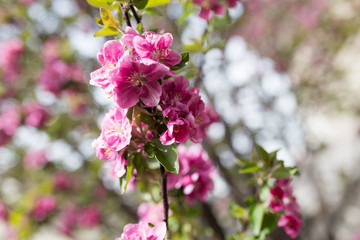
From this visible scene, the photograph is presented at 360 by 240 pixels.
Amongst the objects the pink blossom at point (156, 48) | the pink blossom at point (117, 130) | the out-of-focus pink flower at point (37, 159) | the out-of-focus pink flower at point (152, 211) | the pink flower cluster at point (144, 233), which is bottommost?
the out-of-focus pink flower at point (37, 159)

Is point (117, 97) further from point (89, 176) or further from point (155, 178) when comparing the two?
point (89, 176)

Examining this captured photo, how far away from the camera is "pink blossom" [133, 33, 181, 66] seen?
34.6 inches

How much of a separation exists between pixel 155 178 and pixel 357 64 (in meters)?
9.21

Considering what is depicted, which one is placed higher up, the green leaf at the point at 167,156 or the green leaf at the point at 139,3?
the green leaf at the point at 139,3

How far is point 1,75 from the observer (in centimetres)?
358

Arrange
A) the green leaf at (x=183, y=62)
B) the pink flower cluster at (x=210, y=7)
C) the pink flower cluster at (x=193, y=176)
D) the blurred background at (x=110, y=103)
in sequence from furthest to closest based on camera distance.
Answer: the blurred background at (x=110, y=103) < the pink flower cluster at (x=210, y=7) < the pink flower cluster at (x=193, y=176) < the green leaf at (x=183, y=62)

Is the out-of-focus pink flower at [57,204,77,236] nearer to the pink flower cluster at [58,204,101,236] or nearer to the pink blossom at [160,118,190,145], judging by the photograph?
the pink flower cluster at [58,204,101,236]

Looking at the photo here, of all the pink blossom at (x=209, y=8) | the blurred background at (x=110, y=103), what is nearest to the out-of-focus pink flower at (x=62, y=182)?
the blurred background at (x=110, y=103)

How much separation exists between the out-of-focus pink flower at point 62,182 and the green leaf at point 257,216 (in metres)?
3.22

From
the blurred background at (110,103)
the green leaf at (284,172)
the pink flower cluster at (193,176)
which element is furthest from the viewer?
the blurred background at (110,103)

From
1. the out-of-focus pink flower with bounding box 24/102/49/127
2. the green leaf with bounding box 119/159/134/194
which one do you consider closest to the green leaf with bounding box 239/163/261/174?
the green leaf with bounding box 119/159/134/194

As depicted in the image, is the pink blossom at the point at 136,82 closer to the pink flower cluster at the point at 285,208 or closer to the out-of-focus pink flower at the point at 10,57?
the pink flower cluster at the point at 285,208

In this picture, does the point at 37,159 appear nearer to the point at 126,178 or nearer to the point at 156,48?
the point at 126,178

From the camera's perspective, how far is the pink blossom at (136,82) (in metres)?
0.86
